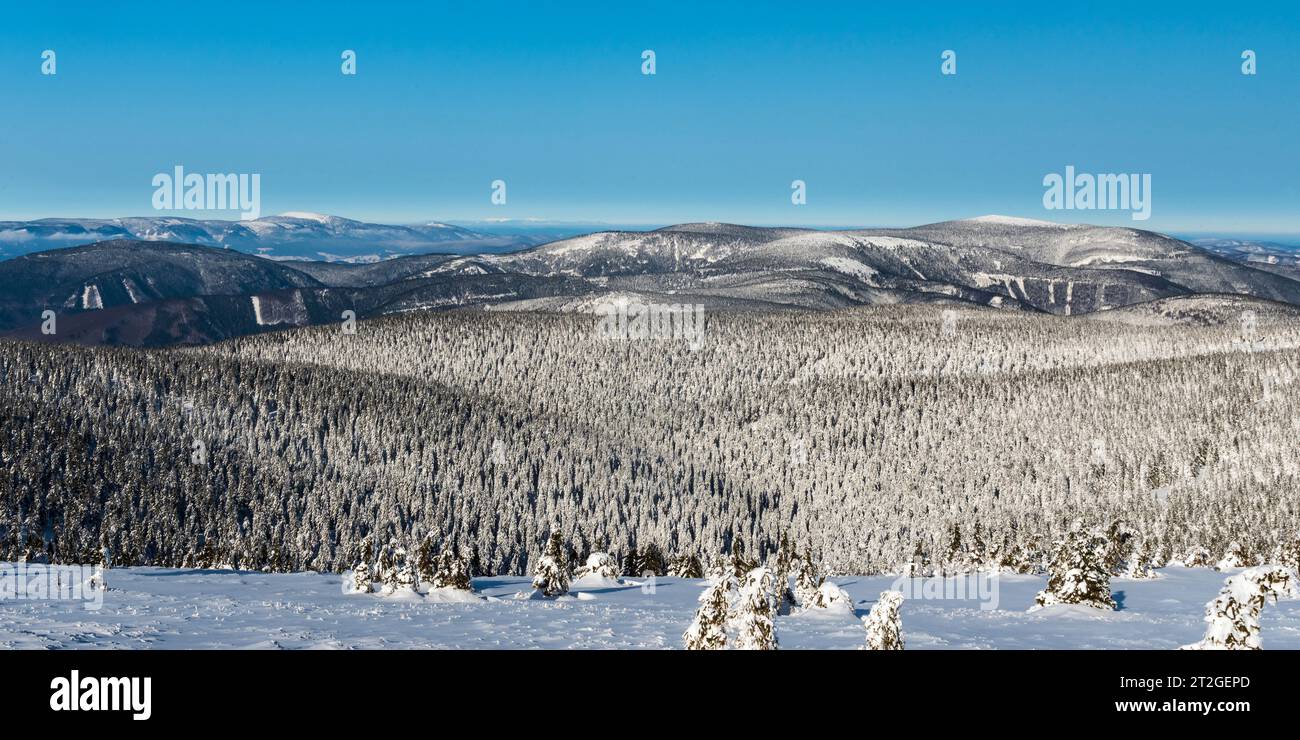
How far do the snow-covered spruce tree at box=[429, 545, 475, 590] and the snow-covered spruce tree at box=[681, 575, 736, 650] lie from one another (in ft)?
71.2

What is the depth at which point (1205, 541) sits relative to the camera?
15012 cm

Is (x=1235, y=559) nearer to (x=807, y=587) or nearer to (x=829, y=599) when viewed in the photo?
(x=829, y=599)

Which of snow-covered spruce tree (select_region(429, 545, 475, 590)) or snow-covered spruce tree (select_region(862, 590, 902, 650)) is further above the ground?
snow-covered spruce tree (select_region(862, 590, 902, 650))

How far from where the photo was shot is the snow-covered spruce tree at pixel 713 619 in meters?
25.7

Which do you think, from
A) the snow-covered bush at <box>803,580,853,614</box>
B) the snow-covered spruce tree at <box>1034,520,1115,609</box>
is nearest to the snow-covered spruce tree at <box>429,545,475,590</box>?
the snow-covered bush at <box>803,580,853,614</box>

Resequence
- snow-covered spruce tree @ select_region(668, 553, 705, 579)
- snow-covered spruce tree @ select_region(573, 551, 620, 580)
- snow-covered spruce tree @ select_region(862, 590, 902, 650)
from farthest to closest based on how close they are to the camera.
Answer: snow-covered spruce tree @ select_region(668, 553, 705, 579) → snow-covered spruce tree @ select_region(573, 551, 620, 580) → snow-covered spruce tree @ select_region(862, 590, 902, 650)

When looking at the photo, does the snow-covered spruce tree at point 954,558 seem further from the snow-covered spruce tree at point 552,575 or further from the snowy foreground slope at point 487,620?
the snow-covered spruce tree at point 552,575

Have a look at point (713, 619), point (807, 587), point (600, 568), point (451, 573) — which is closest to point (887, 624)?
point (713, 619)

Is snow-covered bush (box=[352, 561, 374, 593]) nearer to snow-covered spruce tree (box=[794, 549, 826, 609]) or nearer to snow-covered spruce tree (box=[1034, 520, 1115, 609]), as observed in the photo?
snow-covered spruce tree (box=[794, 549, 826, 609])

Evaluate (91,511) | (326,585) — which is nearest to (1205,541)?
(326,585)

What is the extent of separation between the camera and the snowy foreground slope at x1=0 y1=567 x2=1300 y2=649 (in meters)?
29.2
